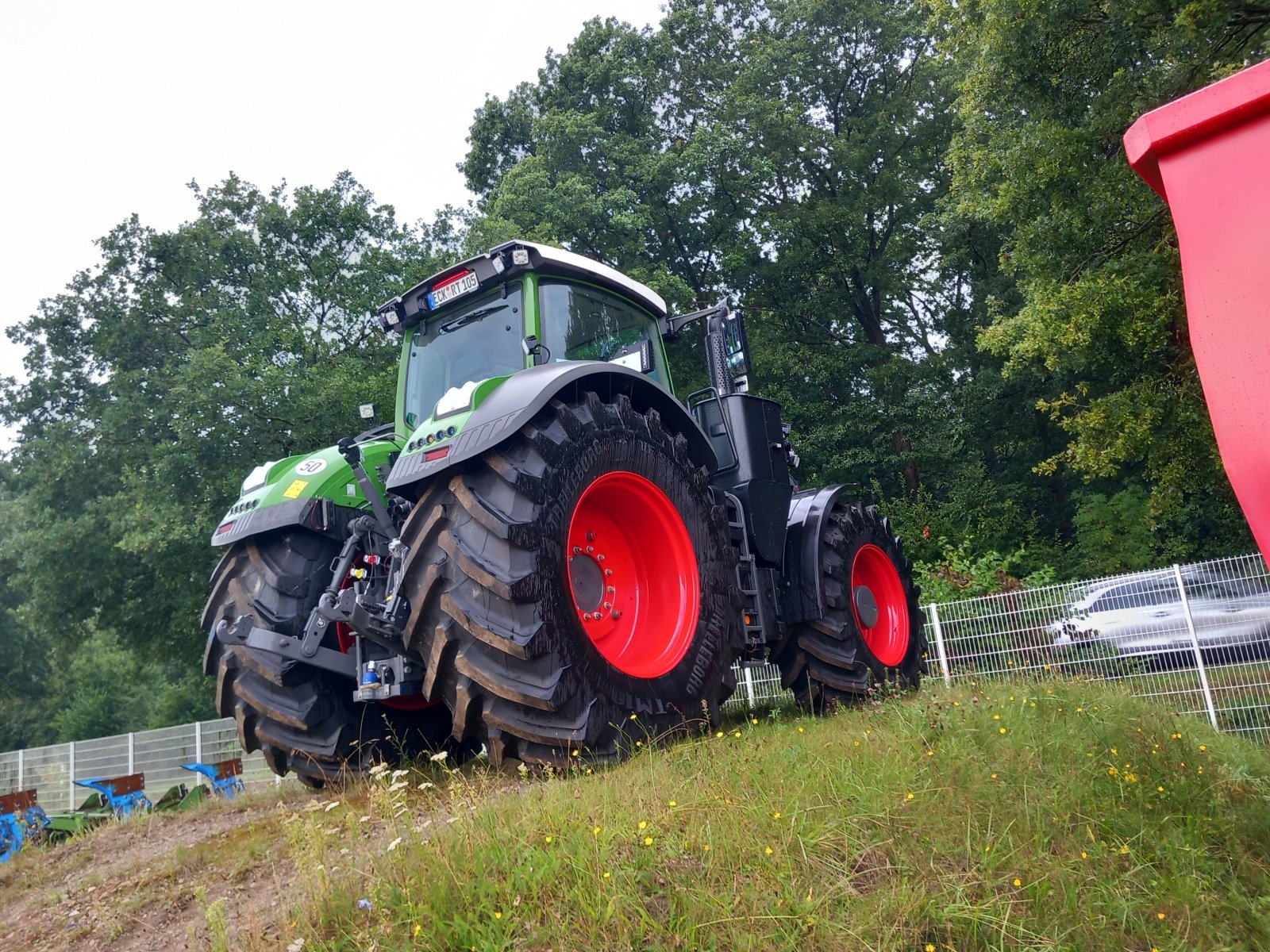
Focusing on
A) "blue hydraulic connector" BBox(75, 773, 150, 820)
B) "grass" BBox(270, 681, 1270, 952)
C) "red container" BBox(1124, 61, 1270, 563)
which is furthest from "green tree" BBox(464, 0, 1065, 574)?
"red container" BBox(1124, 61, 1270, 563)

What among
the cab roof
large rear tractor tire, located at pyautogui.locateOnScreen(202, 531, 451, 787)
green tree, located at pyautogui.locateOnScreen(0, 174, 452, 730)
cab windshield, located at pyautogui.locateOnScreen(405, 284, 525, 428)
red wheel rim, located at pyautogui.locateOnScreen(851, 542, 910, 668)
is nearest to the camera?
large rear tractor tire, located at pyautogui.locateOnScreen(202, 531, 451, 787)

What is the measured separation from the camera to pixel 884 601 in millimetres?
6848

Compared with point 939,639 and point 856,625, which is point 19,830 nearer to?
point 856,625

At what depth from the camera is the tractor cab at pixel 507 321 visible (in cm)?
478

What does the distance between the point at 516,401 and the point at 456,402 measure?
0.32 meters

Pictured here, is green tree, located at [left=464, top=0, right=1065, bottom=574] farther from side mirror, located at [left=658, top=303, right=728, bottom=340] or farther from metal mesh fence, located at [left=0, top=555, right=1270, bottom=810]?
side mirror, located at [left=658, top=303, right=728, bottom=340]

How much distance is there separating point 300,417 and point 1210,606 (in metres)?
13.7

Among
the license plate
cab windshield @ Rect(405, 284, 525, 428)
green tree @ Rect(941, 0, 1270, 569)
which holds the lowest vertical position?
cab windshield @ Rect(405, 284, 525, 428)

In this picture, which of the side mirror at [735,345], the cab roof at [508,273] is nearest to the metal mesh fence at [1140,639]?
the side mirror at [735,345]

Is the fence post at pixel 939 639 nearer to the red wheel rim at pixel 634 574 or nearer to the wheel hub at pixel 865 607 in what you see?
the wheel hub at pixel 865 607

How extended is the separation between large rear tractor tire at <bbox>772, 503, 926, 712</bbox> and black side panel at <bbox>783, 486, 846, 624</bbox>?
8 cm

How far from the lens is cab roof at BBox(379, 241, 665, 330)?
474 centimetres

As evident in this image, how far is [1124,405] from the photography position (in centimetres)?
1020

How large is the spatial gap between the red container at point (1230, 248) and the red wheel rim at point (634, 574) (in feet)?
8.15
